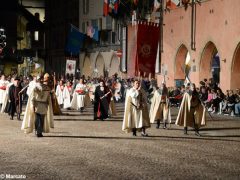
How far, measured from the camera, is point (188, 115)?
1900cm

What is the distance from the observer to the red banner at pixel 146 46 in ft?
54.4

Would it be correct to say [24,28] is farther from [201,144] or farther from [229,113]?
[201,144]

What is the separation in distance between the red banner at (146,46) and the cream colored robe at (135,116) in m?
1.51

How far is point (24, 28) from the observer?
9675 centimetres

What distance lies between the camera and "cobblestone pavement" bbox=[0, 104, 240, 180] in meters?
11.1

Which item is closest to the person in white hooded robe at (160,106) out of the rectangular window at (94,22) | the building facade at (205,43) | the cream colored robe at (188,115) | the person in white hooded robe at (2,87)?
the cream colored robe at (188,115)

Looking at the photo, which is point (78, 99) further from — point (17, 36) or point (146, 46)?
point (17, 36)

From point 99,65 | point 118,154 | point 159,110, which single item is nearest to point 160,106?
point 159,110

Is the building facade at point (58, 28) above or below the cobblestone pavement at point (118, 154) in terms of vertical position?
above

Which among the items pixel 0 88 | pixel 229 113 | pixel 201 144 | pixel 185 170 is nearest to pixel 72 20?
pixel 0 88

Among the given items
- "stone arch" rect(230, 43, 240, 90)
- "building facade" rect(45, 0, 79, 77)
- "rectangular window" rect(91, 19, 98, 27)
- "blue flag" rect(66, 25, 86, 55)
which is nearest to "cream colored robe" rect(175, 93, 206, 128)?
"stone arch" rect(230, 43, 240, 90)

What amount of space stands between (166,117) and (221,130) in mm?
1941

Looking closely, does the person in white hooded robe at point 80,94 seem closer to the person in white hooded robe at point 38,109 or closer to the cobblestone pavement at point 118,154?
→ the cobblestone pavement at point 118,154

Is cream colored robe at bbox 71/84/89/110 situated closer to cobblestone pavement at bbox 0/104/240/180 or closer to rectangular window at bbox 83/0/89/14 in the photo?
cobblestone pavement at bbox 0/104/240/180
